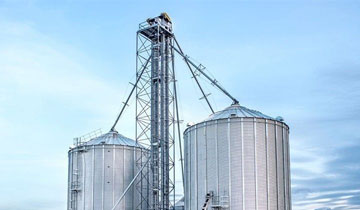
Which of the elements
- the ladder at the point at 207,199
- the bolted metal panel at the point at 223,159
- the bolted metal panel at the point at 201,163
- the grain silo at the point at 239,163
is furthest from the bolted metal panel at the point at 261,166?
the bolted metal panel at the point at 201,163

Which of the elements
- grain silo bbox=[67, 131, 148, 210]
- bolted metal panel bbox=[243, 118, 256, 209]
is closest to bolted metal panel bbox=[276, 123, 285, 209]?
bolted metal panel bbox=[243, 118, 256, 209]

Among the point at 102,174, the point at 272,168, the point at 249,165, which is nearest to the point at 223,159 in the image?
the point at 249,165

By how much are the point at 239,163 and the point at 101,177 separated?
19.0 metres

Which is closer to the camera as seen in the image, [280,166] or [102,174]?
[280,166]

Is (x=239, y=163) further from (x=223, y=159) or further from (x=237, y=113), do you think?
(x=237, y=113)

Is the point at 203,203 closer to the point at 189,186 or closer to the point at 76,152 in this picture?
the point at 189,186

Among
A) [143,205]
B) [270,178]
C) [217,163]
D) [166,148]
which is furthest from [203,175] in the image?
[143,205]

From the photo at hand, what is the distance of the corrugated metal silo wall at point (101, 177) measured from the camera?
58.4 metres

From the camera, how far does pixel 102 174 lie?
5891cm

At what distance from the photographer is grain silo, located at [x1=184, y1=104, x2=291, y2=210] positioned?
149 ft

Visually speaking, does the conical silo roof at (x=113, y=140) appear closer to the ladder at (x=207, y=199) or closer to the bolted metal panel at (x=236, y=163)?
the ladder at (x=207, y=199)

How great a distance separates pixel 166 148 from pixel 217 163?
34.6ft

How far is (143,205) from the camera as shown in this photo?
196 feet

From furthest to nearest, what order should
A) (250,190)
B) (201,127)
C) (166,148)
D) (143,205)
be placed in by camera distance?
(143,205) → (166,148) → (201,127) → (250,190)
